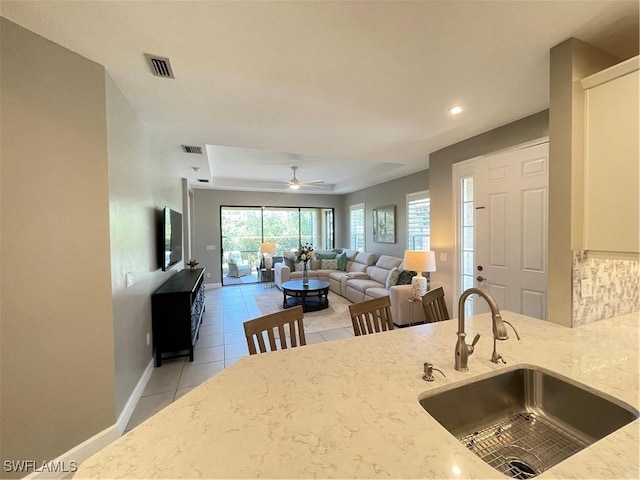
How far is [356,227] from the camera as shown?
26.7 ft

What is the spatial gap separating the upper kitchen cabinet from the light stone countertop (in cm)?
57

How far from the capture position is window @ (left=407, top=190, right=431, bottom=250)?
523cm

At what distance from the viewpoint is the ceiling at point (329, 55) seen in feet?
4.55

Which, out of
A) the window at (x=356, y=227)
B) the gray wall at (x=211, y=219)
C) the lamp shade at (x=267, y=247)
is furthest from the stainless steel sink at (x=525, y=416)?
the gray wall at (x=211, y=219)

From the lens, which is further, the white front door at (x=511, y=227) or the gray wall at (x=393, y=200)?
the gray wall at (x=393, y=200)

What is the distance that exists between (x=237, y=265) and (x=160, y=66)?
6476mm

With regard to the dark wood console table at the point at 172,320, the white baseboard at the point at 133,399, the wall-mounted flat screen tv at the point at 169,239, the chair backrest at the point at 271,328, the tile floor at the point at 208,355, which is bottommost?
the tile floor at the point at 208,355

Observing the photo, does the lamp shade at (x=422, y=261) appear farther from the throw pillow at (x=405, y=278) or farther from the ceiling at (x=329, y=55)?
the ceiling at (x=329, y=55)

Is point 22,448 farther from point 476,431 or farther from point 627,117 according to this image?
point 627,117

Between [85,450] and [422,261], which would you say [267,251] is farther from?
[85,450]

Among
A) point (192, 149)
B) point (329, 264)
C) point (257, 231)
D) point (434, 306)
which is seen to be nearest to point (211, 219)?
point (257, 231)

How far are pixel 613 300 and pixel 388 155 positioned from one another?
9.71 ft

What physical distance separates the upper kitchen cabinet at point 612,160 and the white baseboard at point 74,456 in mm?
3232

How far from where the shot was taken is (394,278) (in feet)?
15.4
